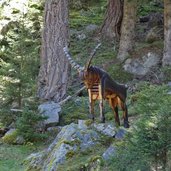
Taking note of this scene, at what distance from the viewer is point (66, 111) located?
10438mm

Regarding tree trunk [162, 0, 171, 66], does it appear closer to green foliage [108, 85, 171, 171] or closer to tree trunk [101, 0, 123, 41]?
tree trunk [101, 0, 123, 41]

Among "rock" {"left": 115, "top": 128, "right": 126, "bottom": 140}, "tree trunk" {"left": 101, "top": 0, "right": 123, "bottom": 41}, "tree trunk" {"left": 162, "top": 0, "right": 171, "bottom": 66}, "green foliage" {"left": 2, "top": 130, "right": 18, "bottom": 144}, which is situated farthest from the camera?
"tree trunk" {"left": 101, "top": 0, "right": 123, "bottom": 41}

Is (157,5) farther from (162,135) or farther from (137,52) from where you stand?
(162,135)

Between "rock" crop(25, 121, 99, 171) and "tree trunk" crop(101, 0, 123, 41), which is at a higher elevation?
"tree trunk" crop(101, 0, 123, 41)

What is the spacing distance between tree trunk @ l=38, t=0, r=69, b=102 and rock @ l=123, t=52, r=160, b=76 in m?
3.25

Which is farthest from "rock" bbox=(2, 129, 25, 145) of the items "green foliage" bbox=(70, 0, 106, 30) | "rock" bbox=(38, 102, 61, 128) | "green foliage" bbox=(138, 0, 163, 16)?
"green foliage" bbox=(138, 0, 163, 16)

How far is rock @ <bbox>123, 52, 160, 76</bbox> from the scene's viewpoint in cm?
1391

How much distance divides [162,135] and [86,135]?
2068mm

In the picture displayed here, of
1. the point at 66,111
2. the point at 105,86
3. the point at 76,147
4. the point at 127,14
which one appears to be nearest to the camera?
the point at 76,147

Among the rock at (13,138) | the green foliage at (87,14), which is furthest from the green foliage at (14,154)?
the green foliage at (87,14)

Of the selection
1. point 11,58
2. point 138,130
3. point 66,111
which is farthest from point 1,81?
point 138,130

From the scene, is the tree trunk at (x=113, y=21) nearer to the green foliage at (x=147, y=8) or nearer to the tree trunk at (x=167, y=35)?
the green foliage at (x=147, y=8)

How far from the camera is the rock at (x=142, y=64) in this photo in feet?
45.6

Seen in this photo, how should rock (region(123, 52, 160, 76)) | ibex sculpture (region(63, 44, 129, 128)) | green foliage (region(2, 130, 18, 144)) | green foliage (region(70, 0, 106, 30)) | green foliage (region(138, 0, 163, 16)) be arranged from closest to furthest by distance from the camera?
ibex sculpture (region(63, 44, 129, 128)) < green foliage (region(2, 130, 18, 144)) < rock (region(123, 52, 160, 76)) < green foliage (region(138, 0, 163, 16)) < green foliage (region(70, 0, 106, 30))
